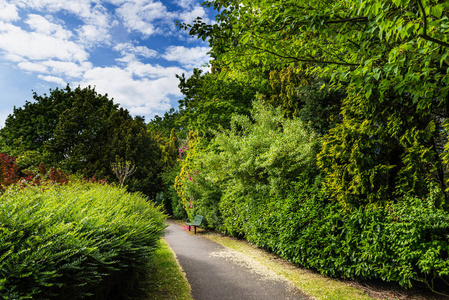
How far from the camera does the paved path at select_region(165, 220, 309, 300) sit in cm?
506

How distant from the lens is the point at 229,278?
5.97 meters

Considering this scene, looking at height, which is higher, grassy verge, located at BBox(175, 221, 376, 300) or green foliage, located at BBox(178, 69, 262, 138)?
green foliage, located at BBox(178, 69, 262, 138)

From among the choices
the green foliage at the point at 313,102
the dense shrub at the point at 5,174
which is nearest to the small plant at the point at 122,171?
the dense shrub at the point at 5,174

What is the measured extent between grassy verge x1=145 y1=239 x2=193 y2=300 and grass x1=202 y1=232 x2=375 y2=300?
2.43 metres

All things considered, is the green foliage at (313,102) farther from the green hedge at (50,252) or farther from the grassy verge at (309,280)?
the green hedge at (50,252)

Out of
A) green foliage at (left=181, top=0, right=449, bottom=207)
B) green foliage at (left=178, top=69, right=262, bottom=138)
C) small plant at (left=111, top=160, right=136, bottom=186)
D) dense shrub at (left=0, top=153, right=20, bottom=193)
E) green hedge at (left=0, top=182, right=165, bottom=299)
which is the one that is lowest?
green hedge at (left=0, top=182, right=165, bottom=299)

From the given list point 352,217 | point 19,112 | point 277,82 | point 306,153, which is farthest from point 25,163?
point 352,217

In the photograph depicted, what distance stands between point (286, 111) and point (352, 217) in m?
5.87

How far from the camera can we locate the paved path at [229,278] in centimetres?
506

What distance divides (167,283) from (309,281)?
3228 millimetres

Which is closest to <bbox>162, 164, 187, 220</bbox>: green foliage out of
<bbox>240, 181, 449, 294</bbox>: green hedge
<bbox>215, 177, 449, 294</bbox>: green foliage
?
<bbox>215, 177, 449, 294</bbox>: green foliage

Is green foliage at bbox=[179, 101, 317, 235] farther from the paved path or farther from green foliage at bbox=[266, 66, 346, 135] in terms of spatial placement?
the paved path

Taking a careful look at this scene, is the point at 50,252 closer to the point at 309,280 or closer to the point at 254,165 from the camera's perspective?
the point at 309,280

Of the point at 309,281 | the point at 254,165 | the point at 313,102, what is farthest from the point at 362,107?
the point at 309,281
